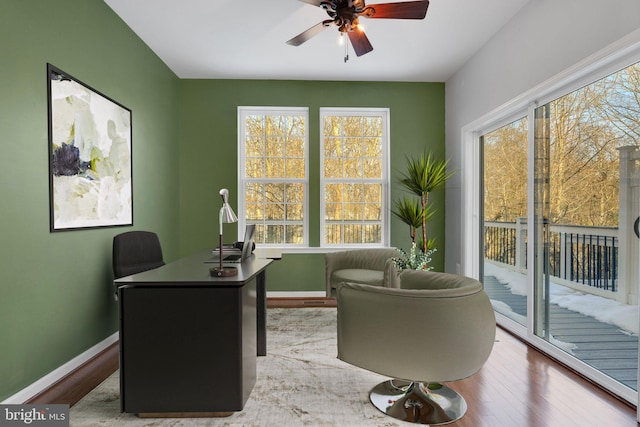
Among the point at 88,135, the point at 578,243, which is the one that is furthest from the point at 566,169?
the point at 88,135

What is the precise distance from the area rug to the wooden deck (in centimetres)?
151

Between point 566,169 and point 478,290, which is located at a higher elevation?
point 566,169

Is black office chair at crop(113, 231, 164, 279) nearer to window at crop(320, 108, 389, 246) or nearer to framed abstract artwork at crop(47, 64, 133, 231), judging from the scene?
framed abstract artwork at crop(47, 64, 133, 231)

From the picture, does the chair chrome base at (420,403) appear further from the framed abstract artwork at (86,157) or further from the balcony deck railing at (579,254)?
the framed abstract artwork at (86,157)

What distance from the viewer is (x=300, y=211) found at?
17.0 ft

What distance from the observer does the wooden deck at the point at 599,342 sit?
2378mm

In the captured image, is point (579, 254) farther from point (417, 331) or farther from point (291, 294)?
point (291, 294)

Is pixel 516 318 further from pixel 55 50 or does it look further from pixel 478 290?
pixel 55 50

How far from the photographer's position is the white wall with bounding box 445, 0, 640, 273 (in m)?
2.42

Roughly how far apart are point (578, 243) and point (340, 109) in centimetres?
330

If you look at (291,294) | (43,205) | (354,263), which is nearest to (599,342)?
(354,263)

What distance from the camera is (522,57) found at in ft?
10.9

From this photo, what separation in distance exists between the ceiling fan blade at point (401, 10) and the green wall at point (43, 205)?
7.20ft

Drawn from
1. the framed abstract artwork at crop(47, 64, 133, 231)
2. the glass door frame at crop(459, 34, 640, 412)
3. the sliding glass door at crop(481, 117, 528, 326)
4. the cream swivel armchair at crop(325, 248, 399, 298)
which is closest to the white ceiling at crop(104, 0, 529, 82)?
the glass door frame at crop(459, 34, 640, 412)
